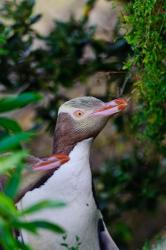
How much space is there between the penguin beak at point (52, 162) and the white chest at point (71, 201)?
16.0 inches

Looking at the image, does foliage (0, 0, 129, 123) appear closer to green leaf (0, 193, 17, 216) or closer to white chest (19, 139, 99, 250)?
white chest (19, 139, 99, 250)

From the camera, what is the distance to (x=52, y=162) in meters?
3.21

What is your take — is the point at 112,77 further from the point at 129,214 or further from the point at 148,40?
the point at 129,214

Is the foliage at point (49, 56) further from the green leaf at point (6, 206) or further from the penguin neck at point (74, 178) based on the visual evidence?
the green leaf at point (6, 206)

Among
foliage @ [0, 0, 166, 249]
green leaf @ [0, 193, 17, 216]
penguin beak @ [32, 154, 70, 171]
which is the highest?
green leaf @ [0, 193, 17, 216]

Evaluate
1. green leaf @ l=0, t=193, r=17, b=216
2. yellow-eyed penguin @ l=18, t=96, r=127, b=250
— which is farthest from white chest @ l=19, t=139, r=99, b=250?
green leaf @ l=0, t=193, r=17, b=216

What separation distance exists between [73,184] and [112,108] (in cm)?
35

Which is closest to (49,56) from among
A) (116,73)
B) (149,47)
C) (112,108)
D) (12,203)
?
(116,73)

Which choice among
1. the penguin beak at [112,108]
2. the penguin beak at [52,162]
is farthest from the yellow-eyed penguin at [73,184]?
the penguin beak at [52,162]

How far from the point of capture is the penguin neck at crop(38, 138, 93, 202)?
3.77 metres

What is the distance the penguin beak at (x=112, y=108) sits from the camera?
3832 millimetres

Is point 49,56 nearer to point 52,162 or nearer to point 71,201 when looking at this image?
point 71,201

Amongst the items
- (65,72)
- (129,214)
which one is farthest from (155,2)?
(129,214)

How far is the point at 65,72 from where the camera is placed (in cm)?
587
